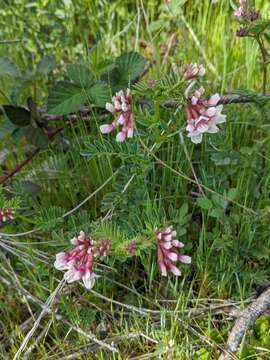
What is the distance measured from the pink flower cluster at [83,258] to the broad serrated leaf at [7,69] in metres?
0.69

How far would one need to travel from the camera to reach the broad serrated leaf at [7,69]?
1.73 m

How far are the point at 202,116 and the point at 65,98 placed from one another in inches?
23.1

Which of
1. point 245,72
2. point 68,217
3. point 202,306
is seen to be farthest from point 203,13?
point 202,306

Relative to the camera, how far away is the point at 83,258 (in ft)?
4.13

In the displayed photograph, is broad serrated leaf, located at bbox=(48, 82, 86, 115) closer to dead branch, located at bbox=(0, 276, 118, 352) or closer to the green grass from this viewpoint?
the green grass

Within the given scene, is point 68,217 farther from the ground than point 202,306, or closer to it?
farther from the ground

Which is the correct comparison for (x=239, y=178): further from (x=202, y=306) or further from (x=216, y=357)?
(x=216, y=357)

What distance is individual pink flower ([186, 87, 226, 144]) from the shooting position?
1.24 metres

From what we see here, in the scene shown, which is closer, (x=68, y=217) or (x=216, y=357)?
(x=216, y=357)

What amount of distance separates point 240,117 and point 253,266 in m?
0.46

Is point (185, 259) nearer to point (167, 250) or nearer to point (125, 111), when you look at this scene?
point (167, 250)

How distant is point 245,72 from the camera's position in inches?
83.9

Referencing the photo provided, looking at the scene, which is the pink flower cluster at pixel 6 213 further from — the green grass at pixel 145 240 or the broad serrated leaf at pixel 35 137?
the broad serrated leaf at pixel 35 137

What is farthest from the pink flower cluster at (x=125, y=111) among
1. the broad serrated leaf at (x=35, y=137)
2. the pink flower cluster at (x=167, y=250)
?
the broad serrated leaf at (x=35, y=137)
